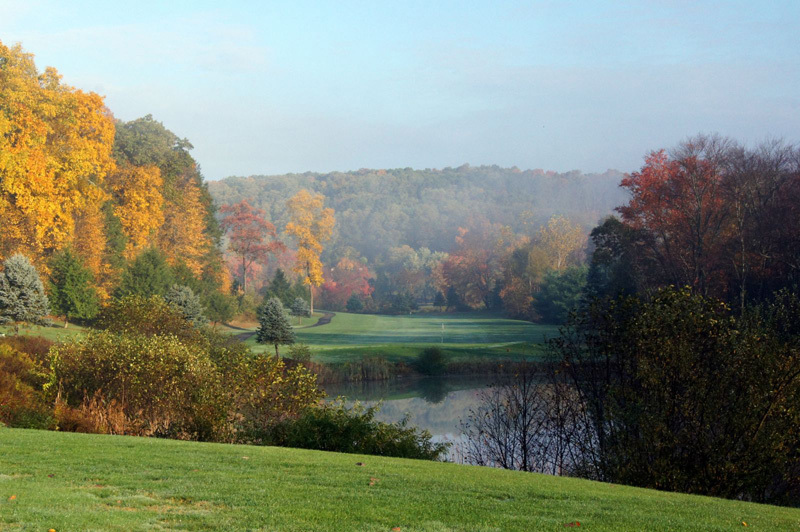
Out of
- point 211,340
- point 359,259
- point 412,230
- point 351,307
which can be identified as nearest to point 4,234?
point 211,340

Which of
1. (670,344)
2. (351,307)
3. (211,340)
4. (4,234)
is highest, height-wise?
(4,234)

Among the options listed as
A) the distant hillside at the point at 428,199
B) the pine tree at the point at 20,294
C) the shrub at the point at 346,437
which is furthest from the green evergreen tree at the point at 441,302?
the shrub at the point at 346,437

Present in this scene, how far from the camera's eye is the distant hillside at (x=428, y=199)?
4451 inches

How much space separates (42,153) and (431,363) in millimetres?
23210

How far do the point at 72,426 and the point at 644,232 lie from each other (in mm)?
33488

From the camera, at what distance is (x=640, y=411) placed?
11.3m

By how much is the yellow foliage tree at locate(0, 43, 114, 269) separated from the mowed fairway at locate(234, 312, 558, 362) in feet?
42.2

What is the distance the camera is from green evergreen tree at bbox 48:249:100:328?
37406 mm

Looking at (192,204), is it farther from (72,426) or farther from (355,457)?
(355,457)

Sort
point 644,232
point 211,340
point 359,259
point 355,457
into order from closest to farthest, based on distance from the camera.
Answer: point 355,457
point 211,340
point 644,232
point 359,259

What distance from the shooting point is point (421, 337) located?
53562 mm

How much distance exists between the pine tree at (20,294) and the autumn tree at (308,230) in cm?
3146

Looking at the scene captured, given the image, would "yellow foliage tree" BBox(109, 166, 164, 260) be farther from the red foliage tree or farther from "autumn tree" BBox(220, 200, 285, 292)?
the red foliage tree

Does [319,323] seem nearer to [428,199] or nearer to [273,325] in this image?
[273,325]
